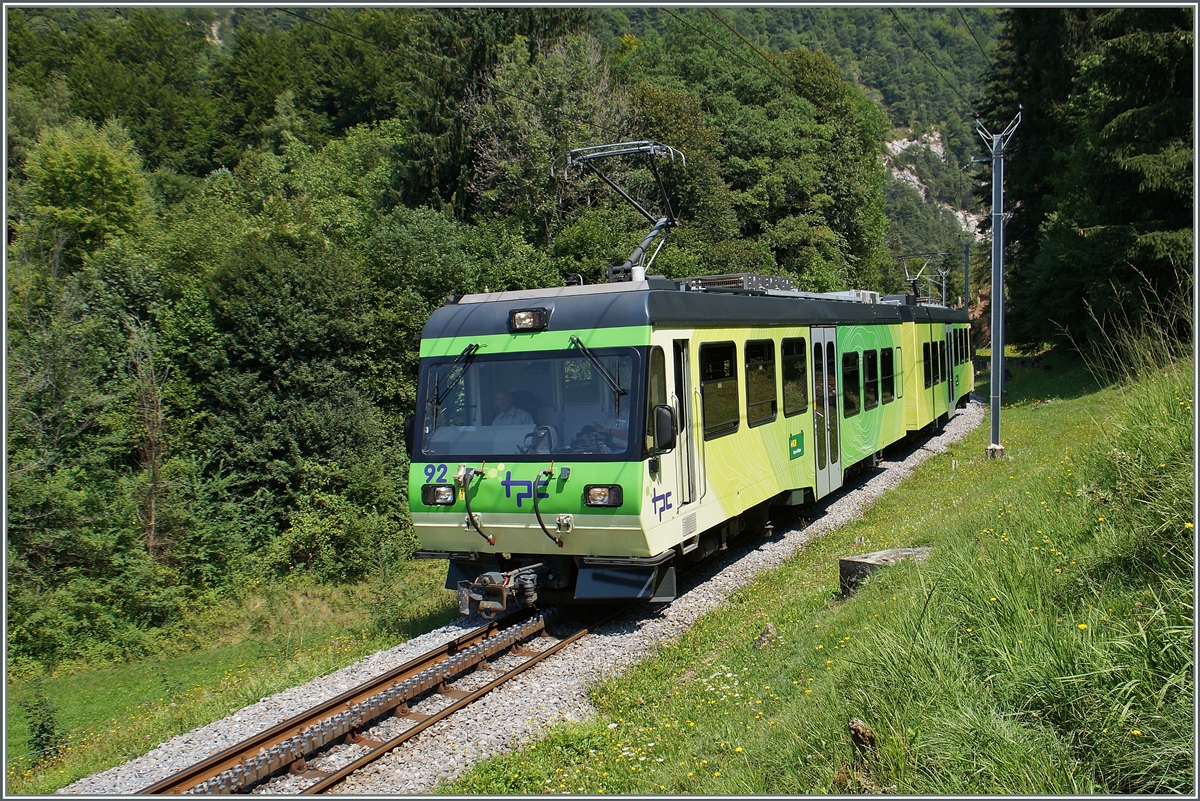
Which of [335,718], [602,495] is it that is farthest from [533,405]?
[335,718]

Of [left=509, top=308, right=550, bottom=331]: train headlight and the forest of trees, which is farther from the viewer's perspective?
the forest of trees

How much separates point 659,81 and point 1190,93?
25384mm

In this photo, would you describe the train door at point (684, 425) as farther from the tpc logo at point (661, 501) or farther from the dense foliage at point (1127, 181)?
the dense foliage at point (1127, 181)

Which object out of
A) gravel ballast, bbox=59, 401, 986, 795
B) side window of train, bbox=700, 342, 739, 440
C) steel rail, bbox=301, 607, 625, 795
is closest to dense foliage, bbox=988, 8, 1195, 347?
side window of train, bbox=700, 342, 739, 440

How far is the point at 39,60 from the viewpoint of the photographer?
48.9 meters

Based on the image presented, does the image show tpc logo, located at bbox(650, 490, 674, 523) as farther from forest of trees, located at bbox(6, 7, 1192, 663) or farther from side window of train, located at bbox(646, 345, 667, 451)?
forest of trees, located at bbox(6, 7, 1192, 663)

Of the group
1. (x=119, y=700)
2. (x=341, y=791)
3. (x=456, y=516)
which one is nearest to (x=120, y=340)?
(x=119, y=700)

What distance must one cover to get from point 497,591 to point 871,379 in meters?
8.87

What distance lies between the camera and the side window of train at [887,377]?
50.0 ft

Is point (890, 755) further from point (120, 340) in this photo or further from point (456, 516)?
point (120, 340)

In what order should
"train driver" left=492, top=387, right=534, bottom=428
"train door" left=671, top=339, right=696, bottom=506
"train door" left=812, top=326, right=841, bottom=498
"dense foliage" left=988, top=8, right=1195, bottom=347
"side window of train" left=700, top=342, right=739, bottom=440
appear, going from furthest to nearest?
"dense foliage" left=988, top=8, right=1195, bottom=347, "train door" left=812, top=326, right=841, bottom=498, "side window of train" left=700, top=342, right=739, bottom=440, "train door" left=671, top=339, right=696, bottom=506, "train driver" left=492, top=387, right=534, bottom=428

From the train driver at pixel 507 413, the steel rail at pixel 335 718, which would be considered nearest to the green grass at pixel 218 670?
the steel rail at pixel 335 718

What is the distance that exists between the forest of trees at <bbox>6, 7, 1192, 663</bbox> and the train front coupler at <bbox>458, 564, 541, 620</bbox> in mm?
9912

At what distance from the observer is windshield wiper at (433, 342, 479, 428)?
8312mm
